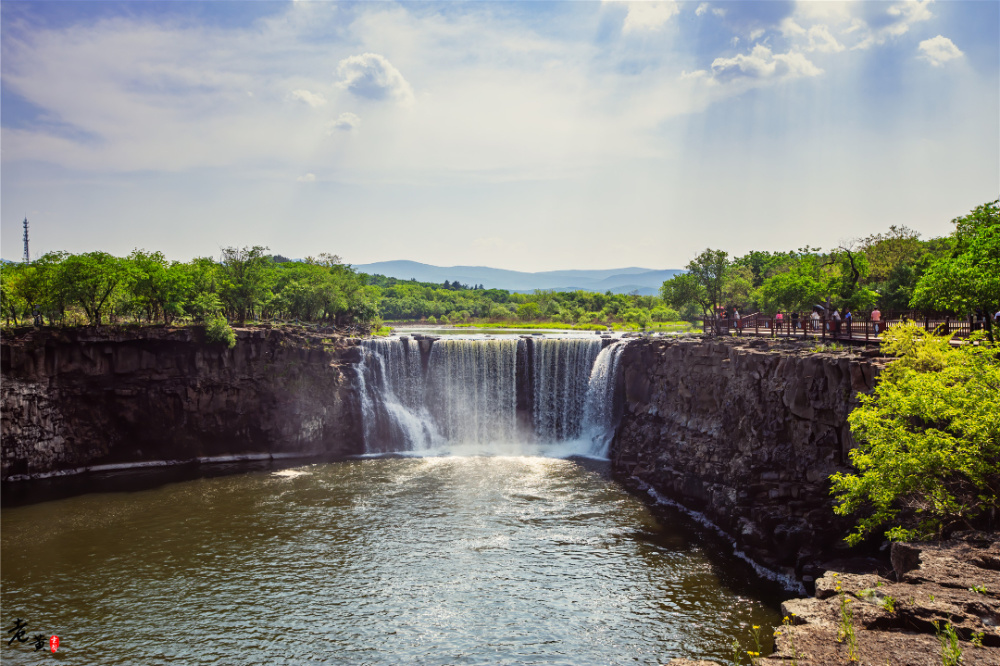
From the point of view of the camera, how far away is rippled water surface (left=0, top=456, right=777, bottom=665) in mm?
19875

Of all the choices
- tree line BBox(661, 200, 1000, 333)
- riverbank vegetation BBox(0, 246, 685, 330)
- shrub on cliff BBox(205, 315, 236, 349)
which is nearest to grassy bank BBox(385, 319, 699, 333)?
riverbank vegetation BBox(0, 246, 685, 330)

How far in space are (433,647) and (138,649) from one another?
371 inches

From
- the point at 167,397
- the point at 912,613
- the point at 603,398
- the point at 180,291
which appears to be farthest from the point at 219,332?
the point at 912,613

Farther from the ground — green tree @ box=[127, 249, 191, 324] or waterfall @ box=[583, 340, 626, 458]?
green tree @ box=[127, 249, 191, 324]

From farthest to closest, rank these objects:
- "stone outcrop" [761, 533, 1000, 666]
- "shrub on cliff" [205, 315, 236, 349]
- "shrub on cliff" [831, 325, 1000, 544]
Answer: "shrub on cliff" [205, 315, 236, 349] → "shrub on cliff" [831, 325, 1000, 544] → "stone outcrop" [761, 533, 1000, 666]

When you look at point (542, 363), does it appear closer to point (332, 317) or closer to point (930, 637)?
point (332, 317)

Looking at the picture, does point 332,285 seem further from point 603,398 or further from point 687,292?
point 687,292

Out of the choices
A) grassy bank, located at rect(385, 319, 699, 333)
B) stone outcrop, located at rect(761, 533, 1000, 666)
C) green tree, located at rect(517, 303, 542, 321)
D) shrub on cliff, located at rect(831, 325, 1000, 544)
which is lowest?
stone outcrop, located at rect(761, 533, 1000, 666)

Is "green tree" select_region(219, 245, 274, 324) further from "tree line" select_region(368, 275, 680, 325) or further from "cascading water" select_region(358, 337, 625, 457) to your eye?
"tree line" select_region(368, 275, 680, 325)

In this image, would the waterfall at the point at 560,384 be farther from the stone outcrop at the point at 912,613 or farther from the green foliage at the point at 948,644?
the green foliage at the point at 948,644

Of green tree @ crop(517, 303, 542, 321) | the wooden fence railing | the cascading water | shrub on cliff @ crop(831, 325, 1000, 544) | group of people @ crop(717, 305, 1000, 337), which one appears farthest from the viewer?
green tree @ crop(517, 303, 542, 321)

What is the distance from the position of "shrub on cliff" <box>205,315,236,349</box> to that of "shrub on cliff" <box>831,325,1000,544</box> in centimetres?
3648

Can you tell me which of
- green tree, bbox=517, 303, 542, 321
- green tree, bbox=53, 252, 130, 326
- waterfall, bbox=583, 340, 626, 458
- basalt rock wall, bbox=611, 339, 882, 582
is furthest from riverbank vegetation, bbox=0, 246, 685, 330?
basalt rock wall, bbox=611, 339, 882, 582

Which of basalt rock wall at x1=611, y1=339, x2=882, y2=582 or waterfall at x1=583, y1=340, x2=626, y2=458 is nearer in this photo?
basalt rock wall at x1=611, y1=339, x2=882, y2=582
